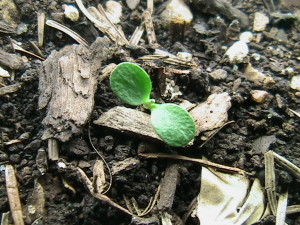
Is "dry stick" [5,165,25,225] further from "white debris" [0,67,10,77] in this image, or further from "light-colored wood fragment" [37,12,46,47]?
"light-colored wood fragment" [37,12,46,47]

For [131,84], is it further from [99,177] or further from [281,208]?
[281,208]

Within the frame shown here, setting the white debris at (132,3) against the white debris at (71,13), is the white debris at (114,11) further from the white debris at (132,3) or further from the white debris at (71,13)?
the white debris at (71,13)

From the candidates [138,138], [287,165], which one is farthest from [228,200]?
[138,138]

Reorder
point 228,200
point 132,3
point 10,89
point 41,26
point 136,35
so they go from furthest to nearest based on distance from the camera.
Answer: point 132,3
point 136,35
point 41,26
point 10,89
point 228,200

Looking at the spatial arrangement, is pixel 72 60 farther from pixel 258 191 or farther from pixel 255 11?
pixel 255 11

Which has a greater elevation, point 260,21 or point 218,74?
point 260,21

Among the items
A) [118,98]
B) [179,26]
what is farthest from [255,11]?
[118,98]
